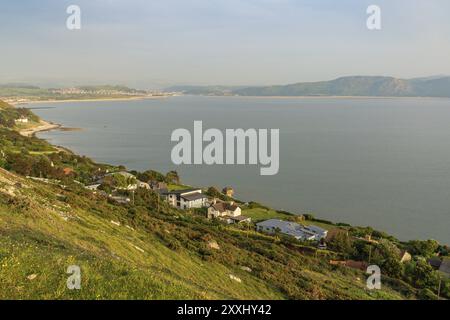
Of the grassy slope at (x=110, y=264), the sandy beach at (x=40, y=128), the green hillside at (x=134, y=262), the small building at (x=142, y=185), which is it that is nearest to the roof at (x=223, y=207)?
the small building at (x=142, y=185)

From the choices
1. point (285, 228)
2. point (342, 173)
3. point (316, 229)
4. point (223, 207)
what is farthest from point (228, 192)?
point (342, 173)

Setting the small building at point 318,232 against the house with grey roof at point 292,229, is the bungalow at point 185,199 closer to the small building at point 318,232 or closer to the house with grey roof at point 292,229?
the house with grey roof at point 292,229

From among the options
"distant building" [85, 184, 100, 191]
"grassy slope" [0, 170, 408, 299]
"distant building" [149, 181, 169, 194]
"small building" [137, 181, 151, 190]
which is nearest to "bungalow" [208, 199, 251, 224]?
"distant building" [149, 181, 169, 194]

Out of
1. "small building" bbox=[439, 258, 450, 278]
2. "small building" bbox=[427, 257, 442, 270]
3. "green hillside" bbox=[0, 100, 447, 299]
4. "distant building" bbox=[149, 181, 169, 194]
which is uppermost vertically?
"green hillside" bbox=[0, 100, 447, 299]

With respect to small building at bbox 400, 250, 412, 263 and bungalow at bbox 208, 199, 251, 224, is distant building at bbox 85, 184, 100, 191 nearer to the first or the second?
bungalow at bbox 208, 199, 251, 224

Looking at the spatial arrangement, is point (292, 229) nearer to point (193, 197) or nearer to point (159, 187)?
point (193, 197)

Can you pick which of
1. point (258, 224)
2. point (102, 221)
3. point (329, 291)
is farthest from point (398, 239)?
point (102, 221)
